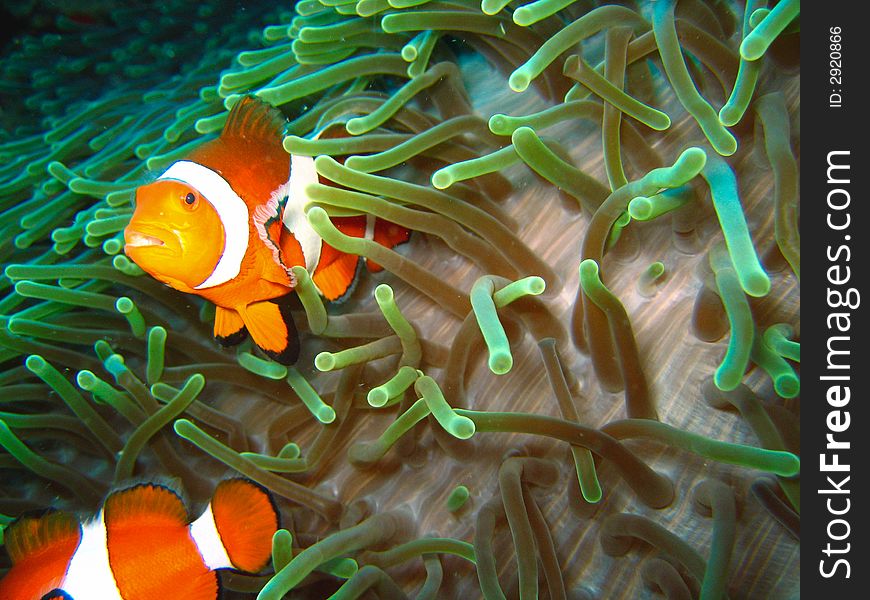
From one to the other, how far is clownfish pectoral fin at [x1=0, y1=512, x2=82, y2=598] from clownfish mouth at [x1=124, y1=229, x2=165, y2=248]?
576mm

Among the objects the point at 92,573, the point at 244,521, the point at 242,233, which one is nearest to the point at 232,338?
the point at 242,233

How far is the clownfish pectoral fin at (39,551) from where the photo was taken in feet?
3.66

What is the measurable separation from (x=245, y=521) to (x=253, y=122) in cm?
73

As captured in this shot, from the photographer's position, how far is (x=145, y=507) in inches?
46.7

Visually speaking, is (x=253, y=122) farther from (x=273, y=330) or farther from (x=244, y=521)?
(x=244, y=521)

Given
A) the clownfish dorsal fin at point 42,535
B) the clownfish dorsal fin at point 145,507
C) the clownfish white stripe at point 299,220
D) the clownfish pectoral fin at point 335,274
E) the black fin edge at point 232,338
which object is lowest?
the clownfish dorsal fin at point 42,535

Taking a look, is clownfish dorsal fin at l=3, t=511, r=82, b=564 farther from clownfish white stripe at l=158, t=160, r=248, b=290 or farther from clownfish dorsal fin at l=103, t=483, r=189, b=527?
clownfish white stripe at l=158, t=160, r=248, b=290

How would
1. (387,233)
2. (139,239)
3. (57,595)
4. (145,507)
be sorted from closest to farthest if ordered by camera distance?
(139,239)
(57,595)
(145,507)
(387,233)

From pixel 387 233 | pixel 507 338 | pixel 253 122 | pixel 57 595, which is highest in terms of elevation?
pixel 253 122

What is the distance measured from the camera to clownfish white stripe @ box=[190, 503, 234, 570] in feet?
3.64

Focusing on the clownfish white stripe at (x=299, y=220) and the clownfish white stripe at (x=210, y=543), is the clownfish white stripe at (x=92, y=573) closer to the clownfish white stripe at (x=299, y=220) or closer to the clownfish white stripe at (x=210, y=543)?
the clownfish white stripe at (x=210, y=543)

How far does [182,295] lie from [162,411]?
33cm

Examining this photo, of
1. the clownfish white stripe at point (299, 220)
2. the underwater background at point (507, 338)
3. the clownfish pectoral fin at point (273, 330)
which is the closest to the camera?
the underwater background at point (507, 338)

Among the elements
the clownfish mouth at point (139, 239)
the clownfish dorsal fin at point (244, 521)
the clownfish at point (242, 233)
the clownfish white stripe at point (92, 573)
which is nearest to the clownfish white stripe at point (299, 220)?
the clownfish at point (242, 233)
